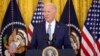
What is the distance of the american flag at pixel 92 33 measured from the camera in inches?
196

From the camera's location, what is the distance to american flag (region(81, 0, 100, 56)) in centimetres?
498

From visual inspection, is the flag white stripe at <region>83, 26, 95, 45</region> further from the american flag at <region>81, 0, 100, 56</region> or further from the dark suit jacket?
the dark suit jacket

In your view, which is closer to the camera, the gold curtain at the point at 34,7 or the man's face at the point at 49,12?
the man's face at the point at 49,12

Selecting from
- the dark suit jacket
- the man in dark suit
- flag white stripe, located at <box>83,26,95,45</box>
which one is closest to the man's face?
the man in dark suit

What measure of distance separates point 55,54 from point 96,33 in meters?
2.37

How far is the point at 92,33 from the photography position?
5023mm

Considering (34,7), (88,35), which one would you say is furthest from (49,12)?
(88,35)

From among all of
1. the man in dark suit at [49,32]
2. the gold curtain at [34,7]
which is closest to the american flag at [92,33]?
the gold curtain at [34,7]

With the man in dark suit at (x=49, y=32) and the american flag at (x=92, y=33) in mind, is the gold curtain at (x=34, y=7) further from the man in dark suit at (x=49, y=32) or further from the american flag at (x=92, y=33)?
the man in dark suit at (x=49, y=32)

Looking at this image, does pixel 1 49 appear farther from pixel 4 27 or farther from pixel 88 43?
pixel 88 43

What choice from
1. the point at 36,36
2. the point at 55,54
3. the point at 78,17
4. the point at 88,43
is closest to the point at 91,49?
the point at 88,43

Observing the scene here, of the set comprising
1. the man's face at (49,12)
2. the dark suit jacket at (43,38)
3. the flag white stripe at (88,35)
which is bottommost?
the flag white stripe at (88,35)

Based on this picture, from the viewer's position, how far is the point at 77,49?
A: 4957mm

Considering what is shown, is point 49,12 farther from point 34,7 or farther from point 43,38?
point 34,7
